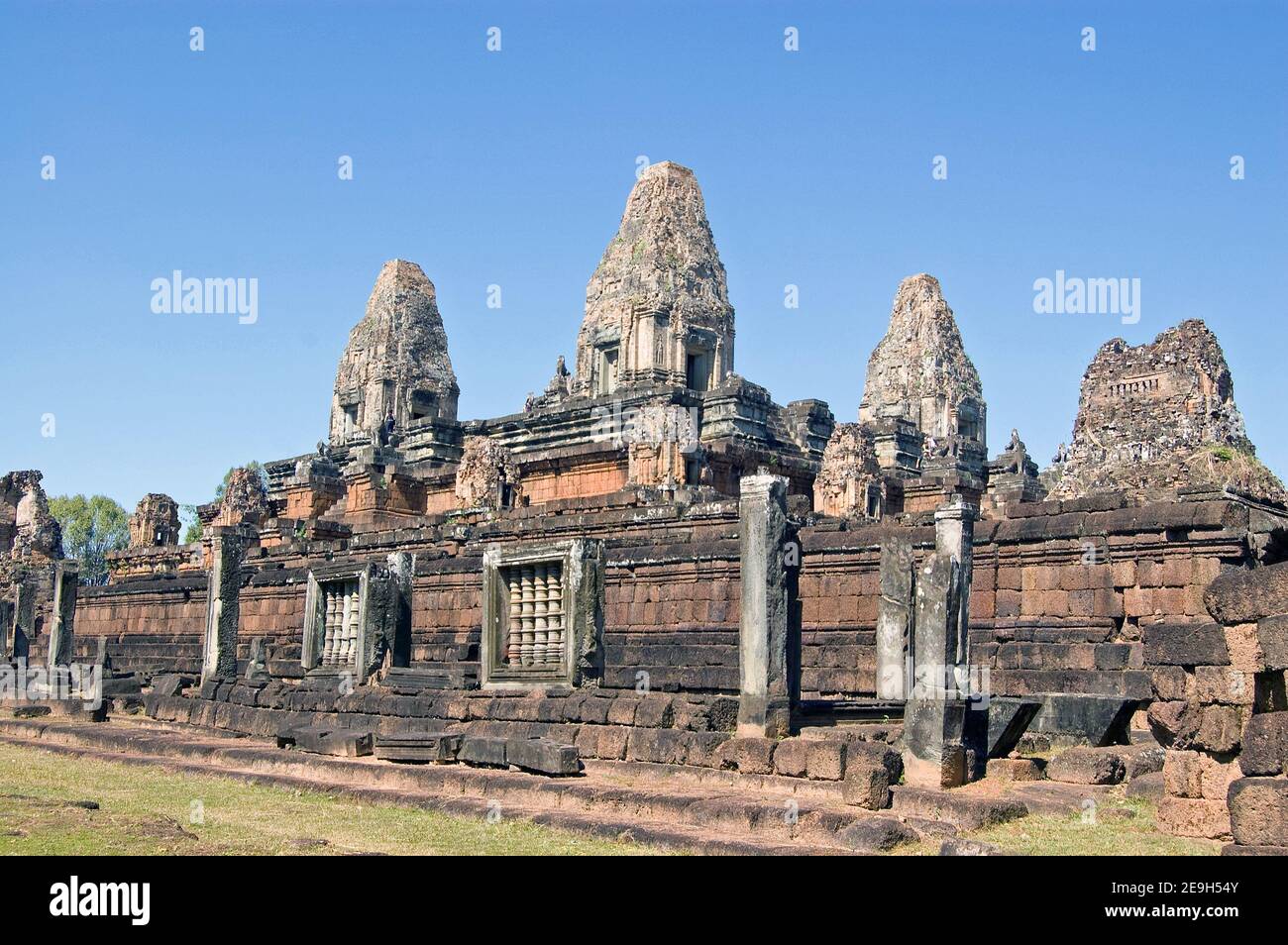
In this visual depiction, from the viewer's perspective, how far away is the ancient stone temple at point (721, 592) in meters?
11.4

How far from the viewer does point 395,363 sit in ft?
169

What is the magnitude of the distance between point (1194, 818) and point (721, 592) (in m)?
10.8

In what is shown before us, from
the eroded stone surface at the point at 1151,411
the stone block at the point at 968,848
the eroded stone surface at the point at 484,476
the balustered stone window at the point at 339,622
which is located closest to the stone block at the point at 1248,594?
the stone block at the point at 968,848

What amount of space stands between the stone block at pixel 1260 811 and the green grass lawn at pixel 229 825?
3537mm

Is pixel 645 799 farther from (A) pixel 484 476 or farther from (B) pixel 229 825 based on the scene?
(A) pixel 484 476

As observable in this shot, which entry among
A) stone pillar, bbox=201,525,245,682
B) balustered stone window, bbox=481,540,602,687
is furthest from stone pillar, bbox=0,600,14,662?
balustered stone window, bbox=481,540,602,687

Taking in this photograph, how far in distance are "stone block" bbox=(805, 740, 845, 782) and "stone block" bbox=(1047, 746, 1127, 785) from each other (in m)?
1.78

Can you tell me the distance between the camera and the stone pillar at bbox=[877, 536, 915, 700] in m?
13.8

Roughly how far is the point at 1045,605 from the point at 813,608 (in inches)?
140

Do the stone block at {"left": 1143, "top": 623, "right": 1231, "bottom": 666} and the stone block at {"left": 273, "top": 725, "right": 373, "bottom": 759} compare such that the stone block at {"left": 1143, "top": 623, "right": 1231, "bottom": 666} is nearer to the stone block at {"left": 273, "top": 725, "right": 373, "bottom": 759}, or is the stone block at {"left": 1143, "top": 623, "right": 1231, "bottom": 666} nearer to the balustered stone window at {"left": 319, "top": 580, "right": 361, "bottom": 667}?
the stone block at {"left": 273, "top": 725, "right": 373, "bottom": 759}

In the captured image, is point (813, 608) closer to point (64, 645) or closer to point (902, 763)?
point (902, 763)

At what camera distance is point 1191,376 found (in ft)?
103

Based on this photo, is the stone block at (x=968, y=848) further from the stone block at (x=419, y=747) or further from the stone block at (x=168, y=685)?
the stone block at (x=168, y=685)
